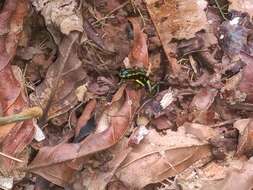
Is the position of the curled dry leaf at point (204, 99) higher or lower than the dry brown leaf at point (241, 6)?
lower

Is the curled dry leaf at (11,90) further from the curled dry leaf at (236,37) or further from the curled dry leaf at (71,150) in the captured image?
the curled dry leaf at (236,37)

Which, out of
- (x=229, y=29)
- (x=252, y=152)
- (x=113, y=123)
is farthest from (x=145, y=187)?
(x=229, y=29)

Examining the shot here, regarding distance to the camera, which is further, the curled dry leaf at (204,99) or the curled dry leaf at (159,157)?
the curled dry leaf at (204,99)

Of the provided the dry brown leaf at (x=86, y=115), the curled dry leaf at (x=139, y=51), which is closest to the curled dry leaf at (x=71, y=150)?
the dry brown leaf at (x=86, y=115)

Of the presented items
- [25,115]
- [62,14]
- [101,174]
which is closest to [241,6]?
[62,14]

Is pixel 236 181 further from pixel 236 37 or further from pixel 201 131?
pixel 236 37

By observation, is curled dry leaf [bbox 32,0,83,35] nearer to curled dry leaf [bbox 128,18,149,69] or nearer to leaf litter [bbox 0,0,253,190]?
leaf litter [bbox 0,0,253,190]

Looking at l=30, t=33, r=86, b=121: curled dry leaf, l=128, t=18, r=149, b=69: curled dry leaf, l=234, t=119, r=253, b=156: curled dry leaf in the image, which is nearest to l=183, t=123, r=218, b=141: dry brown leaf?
l=234, t=119, r=253, b=156: curled dry leaf
